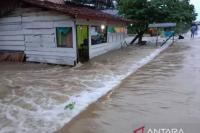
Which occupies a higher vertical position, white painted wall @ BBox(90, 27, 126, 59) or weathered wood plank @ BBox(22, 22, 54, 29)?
weathered wood plank @ BBox(22, 22, 54, 29)

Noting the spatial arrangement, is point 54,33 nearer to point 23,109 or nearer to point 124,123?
point 23,109

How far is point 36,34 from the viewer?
12.8 m

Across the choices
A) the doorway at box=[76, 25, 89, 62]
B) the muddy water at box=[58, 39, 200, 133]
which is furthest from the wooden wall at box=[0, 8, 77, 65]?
the muddy water at box=[58, 39, 200, 133]

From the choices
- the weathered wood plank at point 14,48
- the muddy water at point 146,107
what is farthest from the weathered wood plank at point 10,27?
the muddy water at point 146,107

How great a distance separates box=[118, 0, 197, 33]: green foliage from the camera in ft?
65.7

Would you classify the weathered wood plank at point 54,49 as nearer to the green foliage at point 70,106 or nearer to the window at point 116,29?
the window at point 116,29

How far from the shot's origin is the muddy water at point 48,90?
216 inches

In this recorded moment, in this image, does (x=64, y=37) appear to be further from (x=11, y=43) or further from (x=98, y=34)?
(x=11, y=43)

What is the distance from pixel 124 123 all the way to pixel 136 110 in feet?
2.66

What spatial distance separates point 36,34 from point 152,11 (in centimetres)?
1088

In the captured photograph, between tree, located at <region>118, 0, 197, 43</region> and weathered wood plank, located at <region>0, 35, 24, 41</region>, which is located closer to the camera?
weathered wood plank, located at <region>0, 35, 24, 41</region>

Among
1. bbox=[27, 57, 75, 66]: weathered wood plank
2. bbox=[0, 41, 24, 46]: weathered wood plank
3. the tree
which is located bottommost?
bbox=[27, 57, 75, 66]: weathered wood plank

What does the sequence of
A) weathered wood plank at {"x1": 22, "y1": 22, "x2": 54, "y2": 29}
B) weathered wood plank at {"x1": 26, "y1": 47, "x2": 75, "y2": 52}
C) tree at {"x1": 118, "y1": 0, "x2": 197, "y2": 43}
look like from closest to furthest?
weathered wood plank at {"x1": 26, "y1": 47, "x2": 75, "y2": 52}
weathered wood plank at {"x1": 22, "y1": 22, "x2": 54, "y2": 29}
tree at {"x1": 118, "y1": 0, "x2": 197, "y2": 43}

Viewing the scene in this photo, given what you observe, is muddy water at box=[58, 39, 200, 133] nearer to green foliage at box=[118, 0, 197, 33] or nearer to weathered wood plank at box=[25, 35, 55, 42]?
weathered wood plank at box=[25, 35, 55, 42]
